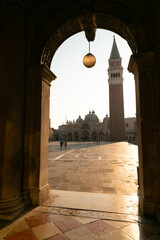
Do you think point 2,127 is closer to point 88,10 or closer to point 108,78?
point 88,10

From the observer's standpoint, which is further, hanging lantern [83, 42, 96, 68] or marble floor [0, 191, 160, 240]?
hanging lantern [83, 42, 96, 68]

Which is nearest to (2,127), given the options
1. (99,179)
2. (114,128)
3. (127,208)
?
(127,208)

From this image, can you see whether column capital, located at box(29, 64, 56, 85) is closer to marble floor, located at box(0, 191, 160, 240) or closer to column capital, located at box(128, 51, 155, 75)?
column capital, located at box(128, 51, 155, 75)

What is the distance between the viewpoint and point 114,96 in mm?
53125

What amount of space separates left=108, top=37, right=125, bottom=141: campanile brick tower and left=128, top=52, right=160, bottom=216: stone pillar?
161ft

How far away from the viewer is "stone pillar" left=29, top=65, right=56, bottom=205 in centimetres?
314

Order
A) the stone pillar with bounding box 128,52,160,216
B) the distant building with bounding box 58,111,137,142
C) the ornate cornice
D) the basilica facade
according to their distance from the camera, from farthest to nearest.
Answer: the basilica facade < the distant building with bounding box 58,111,137,142 < the ornate cornice < the stone pillar with bounding box 128,52,160,216

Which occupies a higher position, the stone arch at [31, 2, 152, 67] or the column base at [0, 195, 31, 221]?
the stone arch at [31, 2, 152, 67]

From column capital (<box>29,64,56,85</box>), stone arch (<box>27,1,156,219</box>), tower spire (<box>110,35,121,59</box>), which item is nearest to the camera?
stone arch (<box>27,1,156,219</box>)

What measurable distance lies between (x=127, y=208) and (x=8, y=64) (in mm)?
3783

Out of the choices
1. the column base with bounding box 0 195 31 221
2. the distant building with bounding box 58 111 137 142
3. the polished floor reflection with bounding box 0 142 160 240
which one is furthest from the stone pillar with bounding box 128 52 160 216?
the distant building with bounding box 58 111 137 142

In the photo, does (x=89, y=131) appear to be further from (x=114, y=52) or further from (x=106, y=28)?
(x=106, y=28)

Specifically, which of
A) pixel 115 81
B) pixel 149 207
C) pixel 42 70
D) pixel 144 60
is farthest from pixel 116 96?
pixel 149 207

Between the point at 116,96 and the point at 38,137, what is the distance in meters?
52.5
